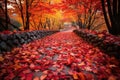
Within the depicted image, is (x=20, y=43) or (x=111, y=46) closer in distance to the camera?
(x=111, y=46)

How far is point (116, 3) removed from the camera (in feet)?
25.8

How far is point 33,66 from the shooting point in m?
4.23

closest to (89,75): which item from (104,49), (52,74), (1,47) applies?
(52,74)

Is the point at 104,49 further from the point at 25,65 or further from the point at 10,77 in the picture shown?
the point at 10,77

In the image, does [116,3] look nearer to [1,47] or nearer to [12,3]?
[1,47]

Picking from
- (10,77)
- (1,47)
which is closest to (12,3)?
(1,47)

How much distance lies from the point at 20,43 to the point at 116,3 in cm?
565

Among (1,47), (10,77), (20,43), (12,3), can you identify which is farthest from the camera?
(12,3)

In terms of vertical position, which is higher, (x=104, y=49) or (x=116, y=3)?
(x=116, y=3)

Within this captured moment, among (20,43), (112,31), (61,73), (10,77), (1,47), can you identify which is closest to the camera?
(10,77)

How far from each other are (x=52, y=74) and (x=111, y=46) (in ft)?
9.52

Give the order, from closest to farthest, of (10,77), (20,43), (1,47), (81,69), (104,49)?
(10,77)
(81,69)
(1,47)
(104,49)
(20,43)

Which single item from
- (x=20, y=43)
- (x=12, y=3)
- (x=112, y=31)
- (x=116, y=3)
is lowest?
(x=20, y=43)

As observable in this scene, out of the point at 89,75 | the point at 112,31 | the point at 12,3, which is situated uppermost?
the point at 12,3
